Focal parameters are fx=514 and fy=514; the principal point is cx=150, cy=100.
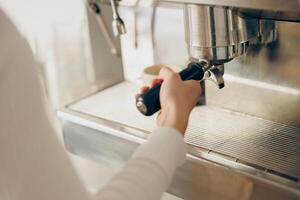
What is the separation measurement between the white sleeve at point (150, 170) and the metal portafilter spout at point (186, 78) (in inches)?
2.7

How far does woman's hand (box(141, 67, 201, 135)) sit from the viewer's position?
62 centimetres

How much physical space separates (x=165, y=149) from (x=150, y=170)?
37mm

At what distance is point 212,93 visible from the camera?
0.91m

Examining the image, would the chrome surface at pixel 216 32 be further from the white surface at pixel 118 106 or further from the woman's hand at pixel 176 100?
the white surface at pixel 118 106

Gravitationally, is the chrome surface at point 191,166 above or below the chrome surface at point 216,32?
below

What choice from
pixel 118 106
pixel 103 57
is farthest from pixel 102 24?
pixel 118 106

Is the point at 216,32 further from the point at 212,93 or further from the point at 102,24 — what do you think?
the point at 102,24

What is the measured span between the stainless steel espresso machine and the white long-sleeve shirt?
0.62 feet

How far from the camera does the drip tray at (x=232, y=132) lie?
0.71 meters

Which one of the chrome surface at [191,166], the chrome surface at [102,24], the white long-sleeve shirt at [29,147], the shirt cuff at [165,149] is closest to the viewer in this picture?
the white long-sleeve shirt at [29,147]

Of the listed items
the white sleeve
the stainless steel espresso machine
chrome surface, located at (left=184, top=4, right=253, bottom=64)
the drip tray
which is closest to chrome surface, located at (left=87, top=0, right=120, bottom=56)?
the stainless steel espresso machine

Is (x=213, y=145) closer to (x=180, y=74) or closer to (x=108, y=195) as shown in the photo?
(x=180, y=74)

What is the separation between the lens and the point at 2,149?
440 mm

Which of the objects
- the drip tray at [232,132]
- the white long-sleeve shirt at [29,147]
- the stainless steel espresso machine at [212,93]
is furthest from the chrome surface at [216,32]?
the white long-sleeve shirt at [29,147]
